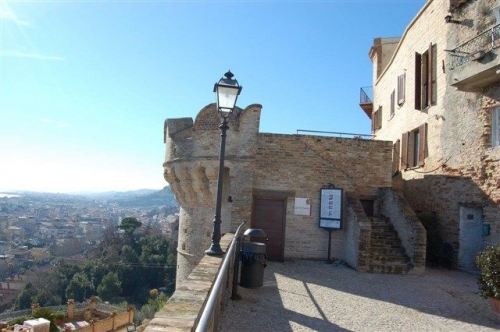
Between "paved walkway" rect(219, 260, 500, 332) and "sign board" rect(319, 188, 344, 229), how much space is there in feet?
6.70

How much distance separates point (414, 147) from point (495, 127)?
552 centimetres

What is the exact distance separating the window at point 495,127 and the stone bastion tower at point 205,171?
24.0ft

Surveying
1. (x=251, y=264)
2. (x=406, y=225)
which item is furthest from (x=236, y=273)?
(x=406, y=225)

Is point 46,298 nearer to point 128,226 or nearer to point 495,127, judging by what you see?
point 128,226

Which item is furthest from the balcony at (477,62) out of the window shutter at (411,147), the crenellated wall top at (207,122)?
A: the crenellated wall top at (207,122)

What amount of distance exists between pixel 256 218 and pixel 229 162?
2145mm

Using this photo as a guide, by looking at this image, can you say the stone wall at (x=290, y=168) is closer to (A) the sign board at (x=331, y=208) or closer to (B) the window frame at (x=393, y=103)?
(A) the sign board at (x=331, y=208)

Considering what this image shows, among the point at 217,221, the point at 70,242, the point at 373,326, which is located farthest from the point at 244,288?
the point at 70,242

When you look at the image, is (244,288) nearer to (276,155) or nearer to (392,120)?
(276,155)

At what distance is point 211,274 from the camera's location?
5.42 metres

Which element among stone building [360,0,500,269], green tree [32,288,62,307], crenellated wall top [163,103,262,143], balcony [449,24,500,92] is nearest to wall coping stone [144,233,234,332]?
crenellated wall top [163,103,262,143]

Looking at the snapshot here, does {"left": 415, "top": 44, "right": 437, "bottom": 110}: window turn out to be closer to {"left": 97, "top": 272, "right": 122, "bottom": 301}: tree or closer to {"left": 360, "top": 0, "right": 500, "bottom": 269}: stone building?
{"left": 360, "top": 0, "right": 500, "bottom": 269}: stone building

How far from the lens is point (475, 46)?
1223cm

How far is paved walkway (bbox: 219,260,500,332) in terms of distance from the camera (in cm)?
643
